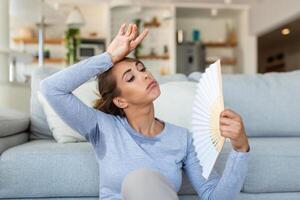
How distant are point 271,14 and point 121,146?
607 centimetres

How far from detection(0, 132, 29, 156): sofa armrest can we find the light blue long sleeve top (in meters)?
0.57

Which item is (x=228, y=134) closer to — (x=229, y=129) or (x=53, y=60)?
(x=229, y=129)

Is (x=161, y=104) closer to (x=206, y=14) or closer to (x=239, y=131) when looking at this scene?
(x=239, y=131)

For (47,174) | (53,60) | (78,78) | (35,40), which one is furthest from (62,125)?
(35,40)

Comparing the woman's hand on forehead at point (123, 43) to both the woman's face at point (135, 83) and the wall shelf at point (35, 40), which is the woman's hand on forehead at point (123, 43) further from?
the wall shelf at point (35, 40)

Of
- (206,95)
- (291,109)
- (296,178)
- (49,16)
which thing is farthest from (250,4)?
(206,95)

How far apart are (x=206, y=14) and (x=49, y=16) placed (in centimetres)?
292

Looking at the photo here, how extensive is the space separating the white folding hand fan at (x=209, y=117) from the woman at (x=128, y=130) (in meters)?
0.06

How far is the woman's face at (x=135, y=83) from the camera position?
1228 millimetres

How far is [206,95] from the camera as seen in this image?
111 cm

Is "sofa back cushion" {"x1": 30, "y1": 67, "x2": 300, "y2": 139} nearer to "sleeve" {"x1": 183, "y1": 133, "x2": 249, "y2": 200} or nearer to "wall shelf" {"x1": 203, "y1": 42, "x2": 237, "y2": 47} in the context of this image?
"sleeve" {"x1": 183, "y1": 133, "x2": 249, "y2": 200}

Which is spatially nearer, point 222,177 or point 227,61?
point 222,177

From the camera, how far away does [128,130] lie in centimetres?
129

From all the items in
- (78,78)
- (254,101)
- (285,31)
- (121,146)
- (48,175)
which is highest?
(285,31)
